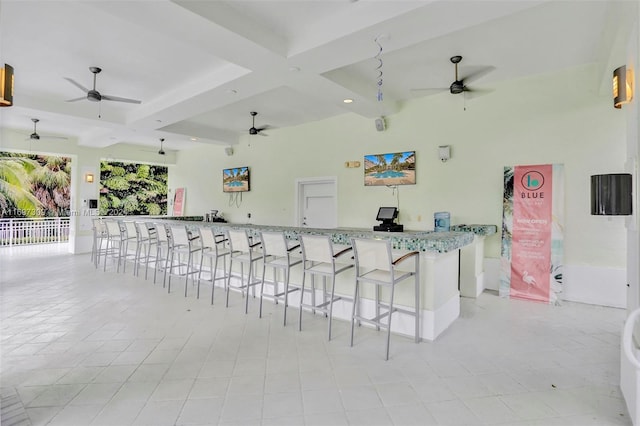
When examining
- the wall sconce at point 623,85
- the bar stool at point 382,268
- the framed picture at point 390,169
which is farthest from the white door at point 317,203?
the wall sconce at point 623,85

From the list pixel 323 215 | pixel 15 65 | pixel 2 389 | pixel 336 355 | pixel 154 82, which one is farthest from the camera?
pixel 323 215

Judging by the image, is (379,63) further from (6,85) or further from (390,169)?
(6,85)

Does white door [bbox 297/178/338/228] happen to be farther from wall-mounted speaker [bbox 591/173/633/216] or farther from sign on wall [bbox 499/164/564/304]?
wall-mounted speaker [bbox 591/173/633/216]

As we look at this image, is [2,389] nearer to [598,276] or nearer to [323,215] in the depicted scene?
[323,215]

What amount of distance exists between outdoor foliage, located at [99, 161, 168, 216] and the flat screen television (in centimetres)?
604

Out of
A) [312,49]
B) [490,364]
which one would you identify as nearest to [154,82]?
[312,49]

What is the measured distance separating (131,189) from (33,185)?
285 cm

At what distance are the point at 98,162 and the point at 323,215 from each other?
6560mm

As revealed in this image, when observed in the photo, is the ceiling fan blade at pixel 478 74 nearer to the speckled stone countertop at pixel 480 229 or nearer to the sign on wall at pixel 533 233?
the sign on wall at pixel 533 233

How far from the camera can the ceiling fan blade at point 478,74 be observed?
4000 millimetres

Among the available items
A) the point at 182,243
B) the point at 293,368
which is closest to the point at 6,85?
the point at 293,368

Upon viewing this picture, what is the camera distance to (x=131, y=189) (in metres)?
12.3

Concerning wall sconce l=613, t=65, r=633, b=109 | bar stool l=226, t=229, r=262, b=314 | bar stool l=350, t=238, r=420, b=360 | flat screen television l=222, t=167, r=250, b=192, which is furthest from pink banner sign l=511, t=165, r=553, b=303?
flat screen television l=222, t=167, r=250, b=192

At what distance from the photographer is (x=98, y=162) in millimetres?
8625
